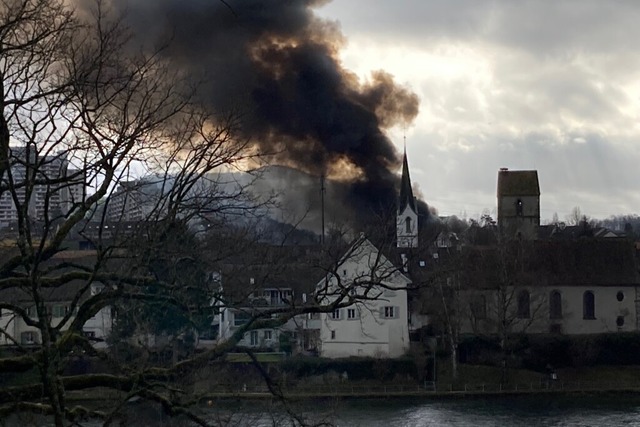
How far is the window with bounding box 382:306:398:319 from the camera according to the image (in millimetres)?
42650

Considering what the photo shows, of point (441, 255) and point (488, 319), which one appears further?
point (441, 255)

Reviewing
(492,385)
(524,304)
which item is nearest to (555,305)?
(524,304)

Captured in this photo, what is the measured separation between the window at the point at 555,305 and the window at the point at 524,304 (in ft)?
5.33

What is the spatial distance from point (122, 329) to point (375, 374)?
23363mm

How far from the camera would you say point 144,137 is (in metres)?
8.64

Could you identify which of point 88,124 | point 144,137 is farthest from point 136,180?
point 88,124

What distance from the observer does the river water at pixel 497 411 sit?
3164 cm

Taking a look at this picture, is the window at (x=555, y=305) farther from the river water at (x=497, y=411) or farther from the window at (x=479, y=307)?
the river water at (x=497, y=411)

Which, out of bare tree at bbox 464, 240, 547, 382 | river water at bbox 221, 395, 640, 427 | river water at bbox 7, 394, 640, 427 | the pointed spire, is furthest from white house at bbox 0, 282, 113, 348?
the pointed spire

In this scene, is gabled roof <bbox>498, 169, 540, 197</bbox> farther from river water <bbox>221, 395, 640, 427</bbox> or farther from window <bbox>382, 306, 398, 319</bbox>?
river water <bbox>221, 395, 640, 427</bbox>

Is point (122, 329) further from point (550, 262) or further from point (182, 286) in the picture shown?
point (550, 262)

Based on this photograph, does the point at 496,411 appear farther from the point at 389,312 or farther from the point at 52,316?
the point at 52,316

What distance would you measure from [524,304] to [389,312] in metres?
7.72

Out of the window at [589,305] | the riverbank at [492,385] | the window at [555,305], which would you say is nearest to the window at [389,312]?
the riverbank at [492,385]
